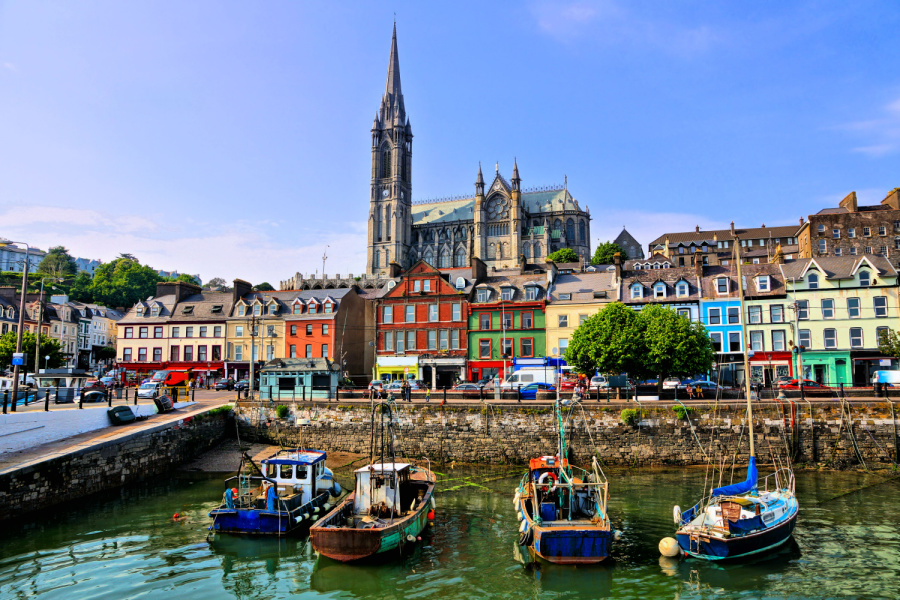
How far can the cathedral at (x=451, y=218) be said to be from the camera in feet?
447

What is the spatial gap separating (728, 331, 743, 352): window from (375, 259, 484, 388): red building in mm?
22481

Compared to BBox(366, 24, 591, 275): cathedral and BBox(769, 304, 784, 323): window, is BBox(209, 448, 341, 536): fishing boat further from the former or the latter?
BBox(366, 24, 591, 275): cathedral

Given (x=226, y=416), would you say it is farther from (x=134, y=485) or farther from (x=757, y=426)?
(x=757, y=426)

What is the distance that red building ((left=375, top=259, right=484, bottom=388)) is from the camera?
55438 mm

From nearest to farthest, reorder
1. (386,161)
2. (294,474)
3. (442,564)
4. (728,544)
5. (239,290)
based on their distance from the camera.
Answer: (728,544), (442,564), (294,474), (239,290), (386,161)

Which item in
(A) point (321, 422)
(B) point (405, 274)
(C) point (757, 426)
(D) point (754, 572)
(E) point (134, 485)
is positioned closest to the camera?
(D) point (754, 572)

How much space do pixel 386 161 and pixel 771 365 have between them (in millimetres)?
115713

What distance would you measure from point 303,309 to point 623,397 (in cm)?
3452

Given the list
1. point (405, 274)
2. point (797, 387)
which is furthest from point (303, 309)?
point (797, 387)

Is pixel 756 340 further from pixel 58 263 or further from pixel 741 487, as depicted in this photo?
pixel 58 263

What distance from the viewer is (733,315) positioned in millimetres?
49719

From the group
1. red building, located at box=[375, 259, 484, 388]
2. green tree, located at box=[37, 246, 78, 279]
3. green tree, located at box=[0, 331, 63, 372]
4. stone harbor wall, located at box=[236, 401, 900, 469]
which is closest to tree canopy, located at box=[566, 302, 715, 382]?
stone harbor wall, located at box=[236, 401, 900, 469]

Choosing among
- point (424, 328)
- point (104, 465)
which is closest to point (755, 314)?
point (424, 328)

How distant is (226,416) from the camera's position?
38281 millimetres
